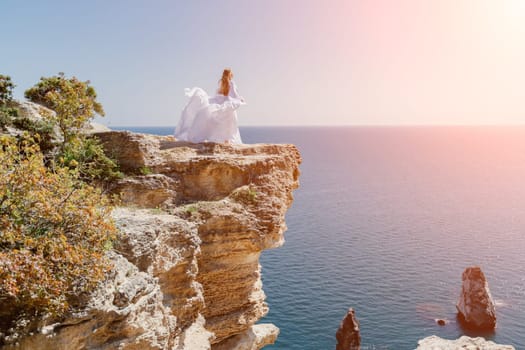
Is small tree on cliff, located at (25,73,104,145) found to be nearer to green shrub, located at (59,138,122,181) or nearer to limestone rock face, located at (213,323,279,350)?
green shrub, located at (59,138,122,181)

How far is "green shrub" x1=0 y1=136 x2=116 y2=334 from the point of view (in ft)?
36.7

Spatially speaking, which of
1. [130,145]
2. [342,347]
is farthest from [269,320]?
[130,145]

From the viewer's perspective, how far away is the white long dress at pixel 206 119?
84.7 ft

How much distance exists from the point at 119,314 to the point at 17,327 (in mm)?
2864

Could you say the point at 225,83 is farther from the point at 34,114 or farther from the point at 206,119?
the point at 34,114

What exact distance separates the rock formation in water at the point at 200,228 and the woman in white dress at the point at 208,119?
107 cm

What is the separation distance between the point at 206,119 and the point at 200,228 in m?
7.00

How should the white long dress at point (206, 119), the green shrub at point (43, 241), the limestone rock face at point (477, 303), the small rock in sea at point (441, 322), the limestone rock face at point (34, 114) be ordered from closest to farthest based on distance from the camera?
1. the green shrub at point (43, 241)
2. the limestone rock face at point (34, 114)
3. the white long dress at point (206, 119)
4. the limestone rock face at point (477, 303)
5. the small rock in sea at point (441, 322)

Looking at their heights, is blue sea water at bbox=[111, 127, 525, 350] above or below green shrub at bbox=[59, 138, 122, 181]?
below

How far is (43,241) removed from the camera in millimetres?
12062

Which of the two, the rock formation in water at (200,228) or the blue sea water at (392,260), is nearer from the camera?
the rock formation in water at (200,228)

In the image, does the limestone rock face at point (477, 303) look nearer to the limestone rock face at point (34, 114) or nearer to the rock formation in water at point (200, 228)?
the rock formation in water at point (200, 228)

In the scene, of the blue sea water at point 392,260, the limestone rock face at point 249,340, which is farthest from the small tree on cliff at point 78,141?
the blue sea water at point 392,260

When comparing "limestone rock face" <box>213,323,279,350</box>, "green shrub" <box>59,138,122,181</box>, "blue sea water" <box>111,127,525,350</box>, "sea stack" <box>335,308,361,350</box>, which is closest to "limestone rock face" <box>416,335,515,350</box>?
"blue sea water" <box>111,127,525,350</box>
